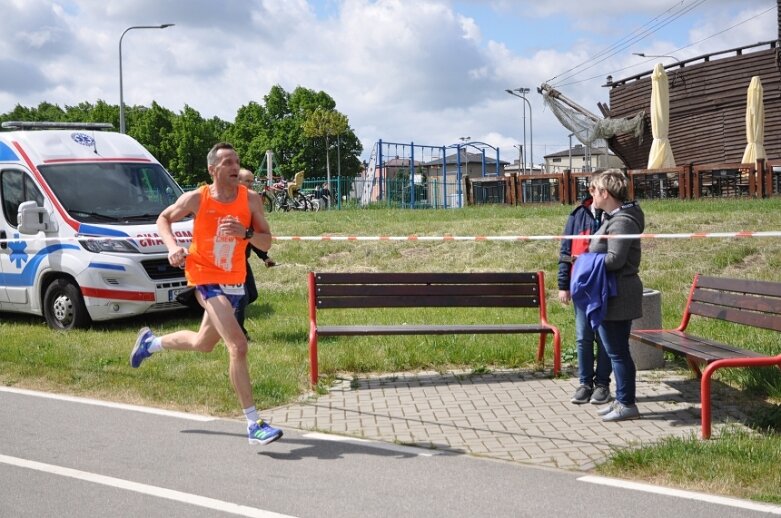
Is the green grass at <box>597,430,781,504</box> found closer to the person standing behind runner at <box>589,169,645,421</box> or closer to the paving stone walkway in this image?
the paving stone walkway

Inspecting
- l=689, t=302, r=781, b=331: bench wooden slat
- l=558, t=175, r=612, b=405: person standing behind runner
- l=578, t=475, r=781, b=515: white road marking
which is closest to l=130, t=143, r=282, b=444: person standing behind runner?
l=578, t=475, r=781, b=515: white road marking

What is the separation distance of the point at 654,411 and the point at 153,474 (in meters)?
3.73

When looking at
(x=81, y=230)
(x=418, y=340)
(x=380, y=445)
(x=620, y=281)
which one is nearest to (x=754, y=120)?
(x=418, y=340)

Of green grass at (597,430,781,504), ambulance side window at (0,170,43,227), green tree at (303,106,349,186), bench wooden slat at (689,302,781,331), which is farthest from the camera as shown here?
green tree at (303,106,349,186)

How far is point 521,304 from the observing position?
29.0ft

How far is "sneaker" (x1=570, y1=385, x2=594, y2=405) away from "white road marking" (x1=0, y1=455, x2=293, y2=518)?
10.7 feet

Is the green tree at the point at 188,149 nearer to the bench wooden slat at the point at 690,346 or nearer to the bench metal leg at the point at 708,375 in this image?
the bench wooden slat at the point at 690,346

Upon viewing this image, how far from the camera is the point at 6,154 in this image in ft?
39.1

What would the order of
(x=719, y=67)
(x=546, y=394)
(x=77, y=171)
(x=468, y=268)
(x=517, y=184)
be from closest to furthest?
1. (x=546, y=394)
2. (x=77, y=171)
3. (x=468, y=268)
4. (x=517, y=184)
5. (x=719, y=67)

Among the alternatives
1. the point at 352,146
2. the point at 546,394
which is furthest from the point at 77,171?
the point at 352,146

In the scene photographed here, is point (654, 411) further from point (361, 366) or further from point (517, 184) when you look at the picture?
point (517, 184)

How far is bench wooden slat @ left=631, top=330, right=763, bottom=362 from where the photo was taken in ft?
21.5

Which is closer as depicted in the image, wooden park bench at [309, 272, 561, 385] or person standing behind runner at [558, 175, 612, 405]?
person standing behind runner at [558, 175, 612, 405]

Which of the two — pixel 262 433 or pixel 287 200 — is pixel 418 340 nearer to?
pixel 262 433
